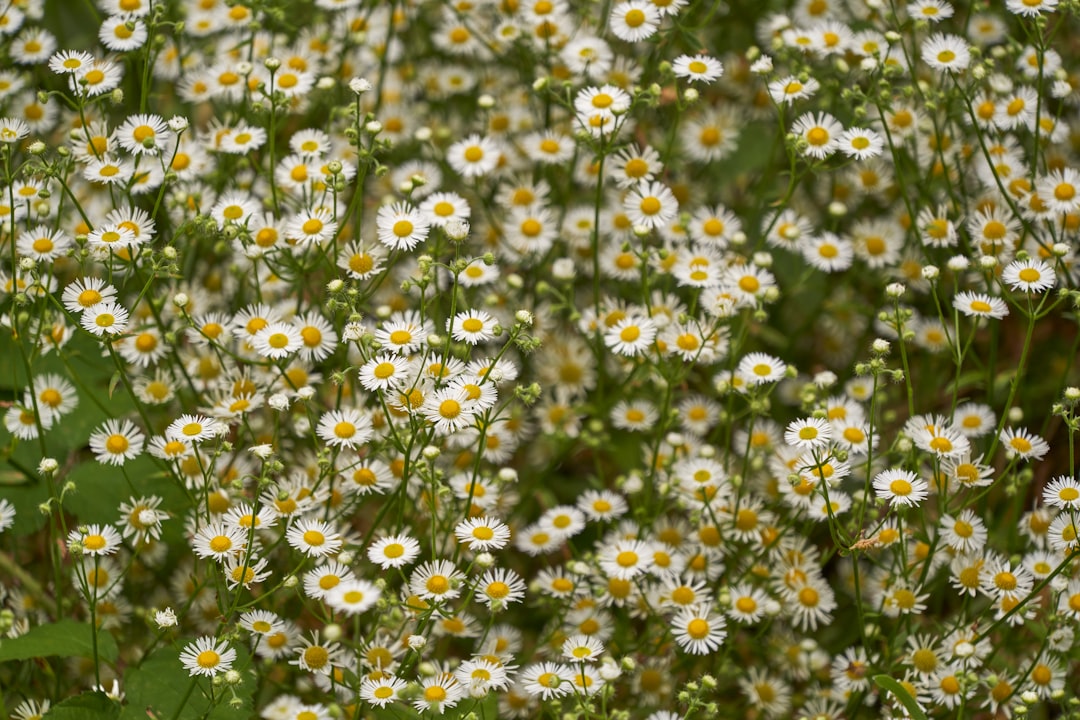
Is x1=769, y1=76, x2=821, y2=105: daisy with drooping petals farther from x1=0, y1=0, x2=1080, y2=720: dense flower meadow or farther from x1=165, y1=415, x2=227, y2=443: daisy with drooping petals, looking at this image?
x1=165, y1=415, x2=227, y2=443: daisy with drooping petals

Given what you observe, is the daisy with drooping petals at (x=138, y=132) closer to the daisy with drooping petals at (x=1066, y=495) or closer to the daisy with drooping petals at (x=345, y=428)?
the daisy with drooping petals at (x=345, y=428)

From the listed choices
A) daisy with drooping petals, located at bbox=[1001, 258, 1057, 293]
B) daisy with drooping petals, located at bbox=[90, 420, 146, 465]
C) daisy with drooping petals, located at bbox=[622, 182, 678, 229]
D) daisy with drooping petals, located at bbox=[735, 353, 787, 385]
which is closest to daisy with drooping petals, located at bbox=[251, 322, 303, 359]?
daisy with drooping petals, located at bbox=[90, 420, 146, 465]

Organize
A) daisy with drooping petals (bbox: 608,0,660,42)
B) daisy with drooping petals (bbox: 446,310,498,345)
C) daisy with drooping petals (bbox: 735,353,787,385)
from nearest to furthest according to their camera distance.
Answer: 1. daisy with drooping petals (bbox: 446,310,498,345)
2. daisy with drooping petals (bbox: 735,353,787,385)
3. daisy with drooping petals (bbox: 608,0,660,42)

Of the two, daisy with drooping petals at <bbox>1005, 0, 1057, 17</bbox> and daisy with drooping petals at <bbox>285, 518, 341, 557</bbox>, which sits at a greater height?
daisy with drooping petals at <bbox>1005, 0, 1057, 17</bbox>

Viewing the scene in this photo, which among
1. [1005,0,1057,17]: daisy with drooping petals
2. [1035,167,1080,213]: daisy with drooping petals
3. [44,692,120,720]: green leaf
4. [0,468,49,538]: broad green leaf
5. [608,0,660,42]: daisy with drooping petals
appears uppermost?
[1005,0,1057,17]: daisy with drooping petals

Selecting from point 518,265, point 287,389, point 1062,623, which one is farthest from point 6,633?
point 1062,623

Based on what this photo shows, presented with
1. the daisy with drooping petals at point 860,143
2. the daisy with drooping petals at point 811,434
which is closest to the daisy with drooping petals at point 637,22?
the daisy with drooping petals at point 860,143

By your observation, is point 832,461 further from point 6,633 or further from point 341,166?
point 6,633
